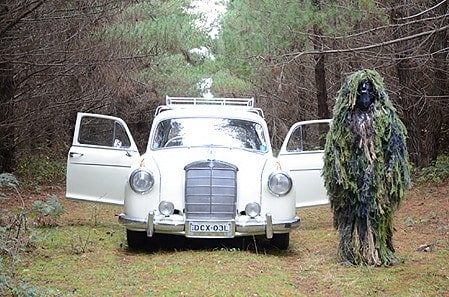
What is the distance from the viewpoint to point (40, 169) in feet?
61.7

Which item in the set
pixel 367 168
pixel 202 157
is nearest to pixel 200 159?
pixel 202 157

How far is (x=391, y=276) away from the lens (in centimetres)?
643

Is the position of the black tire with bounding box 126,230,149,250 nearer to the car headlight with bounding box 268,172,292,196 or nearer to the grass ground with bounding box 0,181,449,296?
the grass ground with bounding box 0,181,449,296

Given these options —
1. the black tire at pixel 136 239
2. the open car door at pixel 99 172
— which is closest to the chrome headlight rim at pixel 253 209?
the black tire at pixel 136 239

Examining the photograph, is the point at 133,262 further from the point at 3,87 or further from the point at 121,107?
the point at 121,107

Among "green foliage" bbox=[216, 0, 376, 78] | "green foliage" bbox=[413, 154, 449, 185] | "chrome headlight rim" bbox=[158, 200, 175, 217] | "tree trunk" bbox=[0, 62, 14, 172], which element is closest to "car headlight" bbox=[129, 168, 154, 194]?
"chrome headlight rim" bbox=[158, 200, 175, 217]

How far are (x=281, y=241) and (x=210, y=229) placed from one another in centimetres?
119

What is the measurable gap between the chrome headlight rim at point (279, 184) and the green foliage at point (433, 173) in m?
7.44

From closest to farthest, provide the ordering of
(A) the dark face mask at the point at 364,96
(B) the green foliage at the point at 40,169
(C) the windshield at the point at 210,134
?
1. (A) the dark face mask at the point at 364,96
2. (C) the windshield at the point at 210,134
3. (B) the green foliage at the point at 40,169

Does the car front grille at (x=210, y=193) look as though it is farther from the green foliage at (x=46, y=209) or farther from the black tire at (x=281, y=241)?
the green foliage at (x=46, y=209)

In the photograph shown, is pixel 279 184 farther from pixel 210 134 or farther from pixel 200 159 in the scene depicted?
pixel 210 134

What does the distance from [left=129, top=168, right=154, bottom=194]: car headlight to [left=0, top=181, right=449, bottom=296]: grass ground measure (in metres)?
0.82

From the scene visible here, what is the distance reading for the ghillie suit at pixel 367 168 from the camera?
6.84 m

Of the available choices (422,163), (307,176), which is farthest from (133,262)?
(422,163)
